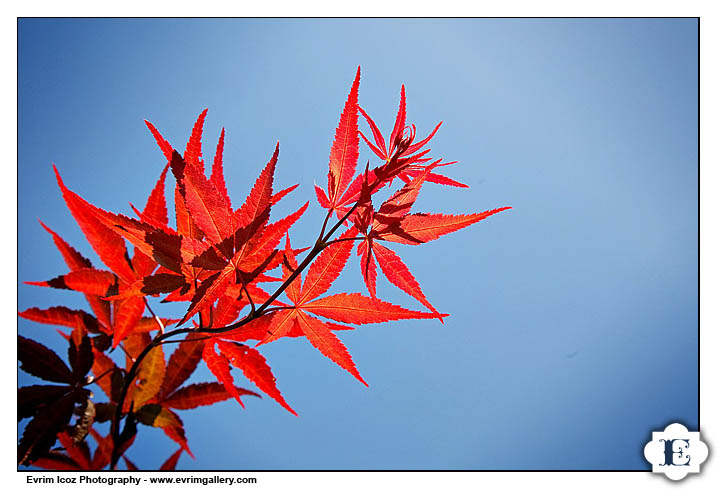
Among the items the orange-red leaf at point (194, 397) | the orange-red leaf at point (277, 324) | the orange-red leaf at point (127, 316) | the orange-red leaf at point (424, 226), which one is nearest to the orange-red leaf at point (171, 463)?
the orange-red leaf at point (194, 397)

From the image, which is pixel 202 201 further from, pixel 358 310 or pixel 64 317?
pixel 64 317

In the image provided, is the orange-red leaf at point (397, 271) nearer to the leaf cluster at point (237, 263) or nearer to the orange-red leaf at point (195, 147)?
the leaf cluster at point (237, 263)

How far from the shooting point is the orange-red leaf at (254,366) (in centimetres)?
37

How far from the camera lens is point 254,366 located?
38cm

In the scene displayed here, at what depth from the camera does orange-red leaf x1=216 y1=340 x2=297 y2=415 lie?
1.21 ft

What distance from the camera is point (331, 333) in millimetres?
359

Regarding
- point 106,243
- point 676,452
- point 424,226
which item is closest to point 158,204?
point 106,243

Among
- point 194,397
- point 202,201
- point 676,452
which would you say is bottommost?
point 676,452

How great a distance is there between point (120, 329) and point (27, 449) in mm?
115

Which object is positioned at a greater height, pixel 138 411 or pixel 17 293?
pixel 17 293
